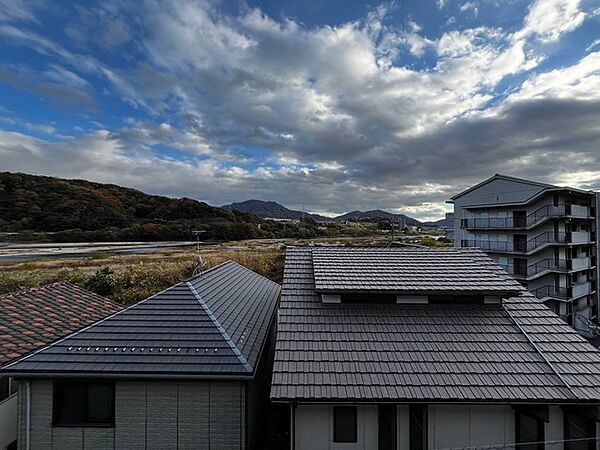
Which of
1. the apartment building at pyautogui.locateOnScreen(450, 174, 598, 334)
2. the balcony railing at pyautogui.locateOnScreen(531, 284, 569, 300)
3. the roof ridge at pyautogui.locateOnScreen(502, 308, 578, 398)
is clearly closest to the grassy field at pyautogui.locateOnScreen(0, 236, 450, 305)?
the roof ridge at pyautogui.locateOnScreen(502, 308, 578, 398)

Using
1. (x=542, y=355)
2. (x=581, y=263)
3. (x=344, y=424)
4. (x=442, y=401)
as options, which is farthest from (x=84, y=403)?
(x=581, y=263)

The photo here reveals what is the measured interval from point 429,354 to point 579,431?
110 inches

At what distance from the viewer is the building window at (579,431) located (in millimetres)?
5590

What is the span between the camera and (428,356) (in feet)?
20.4

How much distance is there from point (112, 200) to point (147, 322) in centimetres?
5121

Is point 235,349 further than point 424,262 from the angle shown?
No

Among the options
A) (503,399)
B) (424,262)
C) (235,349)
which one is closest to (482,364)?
(503,399)

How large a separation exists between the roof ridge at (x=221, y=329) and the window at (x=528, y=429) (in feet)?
16.5

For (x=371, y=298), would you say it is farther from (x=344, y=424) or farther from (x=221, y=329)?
(x=221, y=329)

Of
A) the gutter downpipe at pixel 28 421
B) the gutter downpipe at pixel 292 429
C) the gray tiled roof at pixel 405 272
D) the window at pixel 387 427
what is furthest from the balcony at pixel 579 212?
the gutter downpipe at pixel 28 421

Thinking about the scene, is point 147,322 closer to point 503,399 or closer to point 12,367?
point 12,367

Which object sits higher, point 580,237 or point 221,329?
point 580,237

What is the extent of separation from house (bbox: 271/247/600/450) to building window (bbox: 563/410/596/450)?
2 centimetres

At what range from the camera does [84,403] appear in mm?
6094
